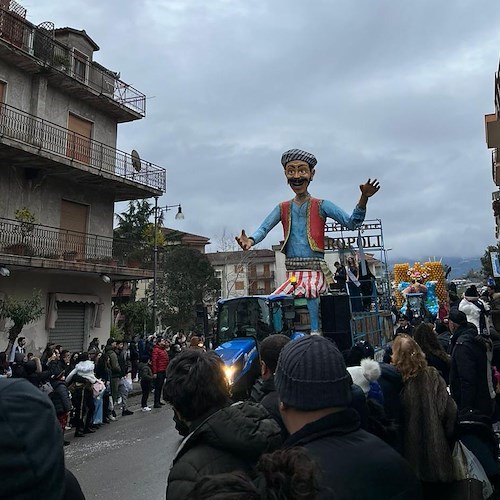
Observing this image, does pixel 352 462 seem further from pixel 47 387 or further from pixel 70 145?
pixel 70 145

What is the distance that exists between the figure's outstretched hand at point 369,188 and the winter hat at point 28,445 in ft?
20.5

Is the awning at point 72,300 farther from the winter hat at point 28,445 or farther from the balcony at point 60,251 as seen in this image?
the winter hat at point 28,445

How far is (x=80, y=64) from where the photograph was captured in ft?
61.8

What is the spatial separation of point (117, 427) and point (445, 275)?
50.1 ft

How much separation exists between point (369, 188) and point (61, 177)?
13.7m

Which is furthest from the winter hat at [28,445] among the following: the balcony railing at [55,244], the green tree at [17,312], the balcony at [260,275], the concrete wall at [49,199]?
the balcony at [260,275]

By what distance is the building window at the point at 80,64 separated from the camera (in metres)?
18.4

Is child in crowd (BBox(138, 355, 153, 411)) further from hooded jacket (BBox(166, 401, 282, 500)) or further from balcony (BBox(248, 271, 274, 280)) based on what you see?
balcony (BBox(248, 271, 274, 280))

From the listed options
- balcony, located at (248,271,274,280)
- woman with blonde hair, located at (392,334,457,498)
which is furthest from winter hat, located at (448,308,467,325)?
balcony, located at (248,271,274,280)

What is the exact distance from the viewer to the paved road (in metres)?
5.86

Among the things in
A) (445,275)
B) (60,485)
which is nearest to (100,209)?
(445,275)

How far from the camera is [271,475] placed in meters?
1.28

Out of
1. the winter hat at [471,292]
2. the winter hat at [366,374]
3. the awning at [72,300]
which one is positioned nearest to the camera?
the winter hat at [366,374]

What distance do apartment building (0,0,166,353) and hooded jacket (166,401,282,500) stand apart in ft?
45.2
